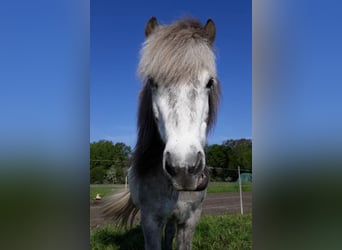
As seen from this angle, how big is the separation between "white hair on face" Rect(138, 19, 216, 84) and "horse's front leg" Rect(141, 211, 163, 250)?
1.27 ft

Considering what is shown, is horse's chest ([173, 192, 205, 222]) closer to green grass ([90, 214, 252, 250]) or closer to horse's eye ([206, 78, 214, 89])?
green grass ([90, 214, 252, 250])

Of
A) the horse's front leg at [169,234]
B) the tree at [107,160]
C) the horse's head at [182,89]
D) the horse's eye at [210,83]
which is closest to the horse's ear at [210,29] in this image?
the horse's head at [182,89]

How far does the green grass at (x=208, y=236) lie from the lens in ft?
2.94

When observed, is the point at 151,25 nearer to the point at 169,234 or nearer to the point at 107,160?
the point at 107,160

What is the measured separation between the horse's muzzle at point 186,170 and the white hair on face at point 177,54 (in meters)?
0.17

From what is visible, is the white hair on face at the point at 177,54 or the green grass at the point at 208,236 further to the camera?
the green grass at the point at 208,236

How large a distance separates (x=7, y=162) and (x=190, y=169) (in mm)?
530

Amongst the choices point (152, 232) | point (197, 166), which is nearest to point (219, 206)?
point (152, 232)

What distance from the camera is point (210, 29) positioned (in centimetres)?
79

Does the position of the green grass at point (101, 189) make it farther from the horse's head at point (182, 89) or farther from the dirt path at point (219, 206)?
the horse's head at point (182, 89)

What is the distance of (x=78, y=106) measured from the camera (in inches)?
33.5

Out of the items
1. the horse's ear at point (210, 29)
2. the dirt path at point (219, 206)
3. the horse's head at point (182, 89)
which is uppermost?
the horse's ear at point (210, 29)

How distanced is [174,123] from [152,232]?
36 cm

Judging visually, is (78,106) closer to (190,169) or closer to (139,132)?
(139,132)
